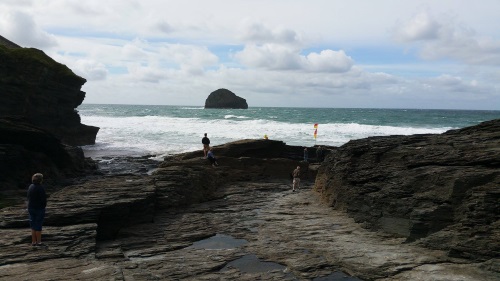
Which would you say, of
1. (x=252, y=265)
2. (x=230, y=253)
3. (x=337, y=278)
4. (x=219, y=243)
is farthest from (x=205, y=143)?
(x=337, y=278)

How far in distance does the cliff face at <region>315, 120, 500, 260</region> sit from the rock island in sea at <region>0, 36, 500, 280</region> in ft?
0.13

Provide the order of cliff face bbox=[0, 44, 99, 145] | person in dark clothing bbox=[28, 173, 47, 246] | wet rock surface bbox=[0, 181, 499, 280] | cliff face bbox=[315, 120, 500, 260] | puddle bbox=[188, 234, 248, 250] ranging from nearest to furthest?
wet rock surface bbox=[0, 181, 499, 280]
person in dark clothing bbox=[28, 173, 47, 246]
cliff face bbox=[315, 120, 500, 260]
puddle bbox=[188, 234, 248, 250]
cliff face bbox=[0, 44, 99, 145]

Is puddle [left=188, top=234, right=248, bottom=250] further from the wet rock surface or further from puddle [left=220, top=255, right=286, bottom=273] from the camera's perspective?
puddle [left=220, top=255, right=286, bottom=273]

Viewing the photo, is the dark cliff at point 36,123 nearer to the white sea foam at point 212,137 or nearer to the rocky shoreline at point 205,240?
the white sea foam at point 212,137

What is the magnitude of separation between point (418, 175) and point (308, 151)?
19694 mm

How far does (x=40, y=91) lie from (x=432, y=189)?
138 ft

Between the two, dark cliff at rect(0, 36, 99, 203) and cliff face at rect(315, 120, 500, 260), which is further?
dark cliff at rect(0, 36, 99, 203)

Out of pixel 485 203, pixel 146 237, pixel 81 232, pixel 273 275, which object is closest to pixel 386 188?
pixel 485 203

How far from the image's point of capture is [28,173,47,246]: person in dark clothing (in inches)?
496

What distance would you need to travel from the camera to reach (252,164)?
2933 cm

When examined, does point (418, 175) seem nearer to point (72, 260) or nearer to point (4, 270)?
point (72, 260)

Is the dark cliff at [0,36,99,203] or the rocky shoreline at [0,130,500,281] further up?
the dark cliff at [0,36,99,203]

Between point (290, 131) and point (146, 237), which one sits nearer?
point (146, 237)

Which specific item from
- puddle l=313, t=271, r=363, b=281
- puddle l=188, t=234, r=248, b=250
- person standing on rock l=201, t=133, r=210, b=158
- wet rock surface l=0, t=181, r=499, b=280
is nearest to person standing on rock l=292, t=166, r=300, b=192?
wet rock surface l=0, t=181, r=499, b=280
